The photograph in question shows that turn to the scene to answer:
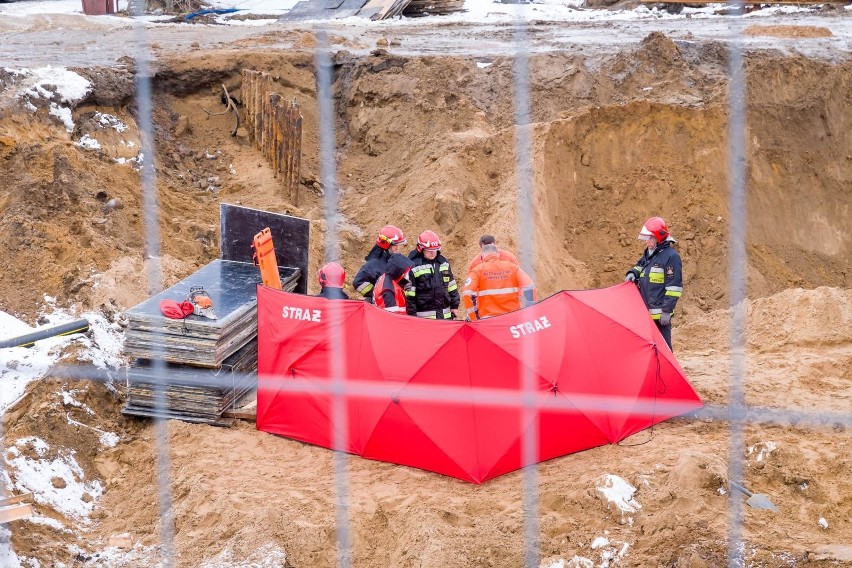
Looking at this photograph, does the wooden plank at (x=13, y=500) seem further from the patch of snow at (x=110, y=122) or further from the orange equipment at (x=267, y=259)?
the patch of snow at (x=110, y=122)

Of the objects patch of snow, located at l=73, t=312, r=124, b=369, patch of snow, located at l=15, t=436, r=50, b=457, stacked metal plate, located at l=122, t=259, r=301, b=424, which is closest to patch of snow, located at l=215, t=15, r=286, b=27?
patch of snow, located at l=73, t=312, r=124, b=369

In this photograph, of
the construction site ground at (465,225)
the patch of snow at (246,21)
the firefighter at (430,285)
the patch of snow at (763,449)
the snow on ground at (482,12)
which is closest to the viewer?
the construction site ground at (465,225)

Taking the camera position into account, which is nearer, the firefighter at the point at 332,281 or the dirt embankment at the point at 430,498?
the dirt embankment at the point at 430,498

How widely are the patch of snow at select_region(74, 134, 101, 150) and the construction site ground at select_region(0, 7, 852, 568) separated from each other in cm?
9

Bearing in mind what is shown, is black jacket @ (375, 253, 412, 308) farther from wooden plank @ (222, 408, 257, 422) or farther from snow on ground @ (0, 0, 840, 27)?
snow on ground @ (0, 0, 840, 27)

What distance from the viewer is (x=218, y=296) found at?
9602 mm

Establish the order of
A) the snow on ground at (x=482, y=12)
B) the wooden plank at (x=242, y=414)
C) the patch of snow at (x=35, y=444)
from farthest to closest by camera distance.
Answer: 1. the snow on ground at (x=482, y=12)
2. the wooden plank at (x=242, y=414)
3. the patch of snow at (x=35, y=444)

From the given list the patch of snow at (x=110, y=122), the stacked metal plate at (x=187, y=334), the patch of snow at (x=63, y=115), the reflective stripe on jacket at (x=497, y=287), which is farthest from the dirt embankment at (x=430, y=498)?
the patch of snow at (x=110, y=122)

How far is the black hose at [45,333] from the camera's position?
8.68 m

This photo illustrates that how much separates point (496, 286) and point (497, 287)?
0.01 metres

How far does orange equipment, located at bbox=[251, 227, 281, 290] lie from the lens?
9.81 metres

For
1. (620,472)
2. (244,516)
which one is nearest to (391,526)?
(244,516)

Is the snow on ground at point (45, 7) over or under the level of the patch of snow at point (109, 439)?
over

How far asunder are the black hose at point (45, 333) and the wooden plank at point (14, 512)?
1.93 m
